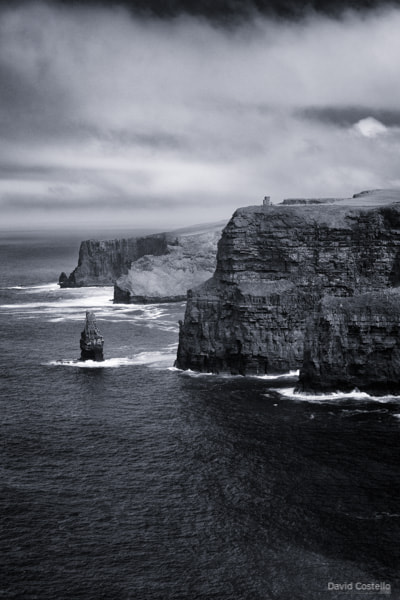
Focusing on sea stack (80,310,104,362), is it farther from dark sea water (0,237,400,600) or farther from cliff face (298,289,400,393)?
cliff face (298,289,400,393)

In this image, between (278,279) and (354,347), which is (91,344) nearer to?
(278,279)

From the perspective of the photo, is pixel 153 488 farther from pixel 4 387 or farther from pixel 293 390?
pixel 4 387

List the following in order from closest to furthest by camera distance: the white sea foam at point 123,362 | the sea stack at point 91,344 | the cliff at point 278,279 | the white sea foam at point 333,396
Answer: the white sea foam at point 333,396 < the cliff at point 278,279 < the white sea foam at point 123,362 < the sea stack at point 91,344

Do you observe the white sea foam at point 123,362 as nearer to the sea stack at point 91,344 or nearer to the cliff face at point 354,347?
the sea stack at point 91,344

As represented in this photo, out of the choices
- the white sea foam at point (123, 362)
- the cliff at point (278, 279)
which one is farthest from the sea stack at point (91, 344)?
the cliff at point (278, 279)

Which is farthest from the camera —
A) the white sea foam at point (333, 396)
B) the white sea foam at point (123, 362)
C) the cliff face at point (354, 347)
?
the white sea foam at point (123, 362)

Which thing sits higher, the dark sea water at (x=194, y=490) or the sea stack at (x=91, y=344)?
the sea stack at (x=91, y=344)
